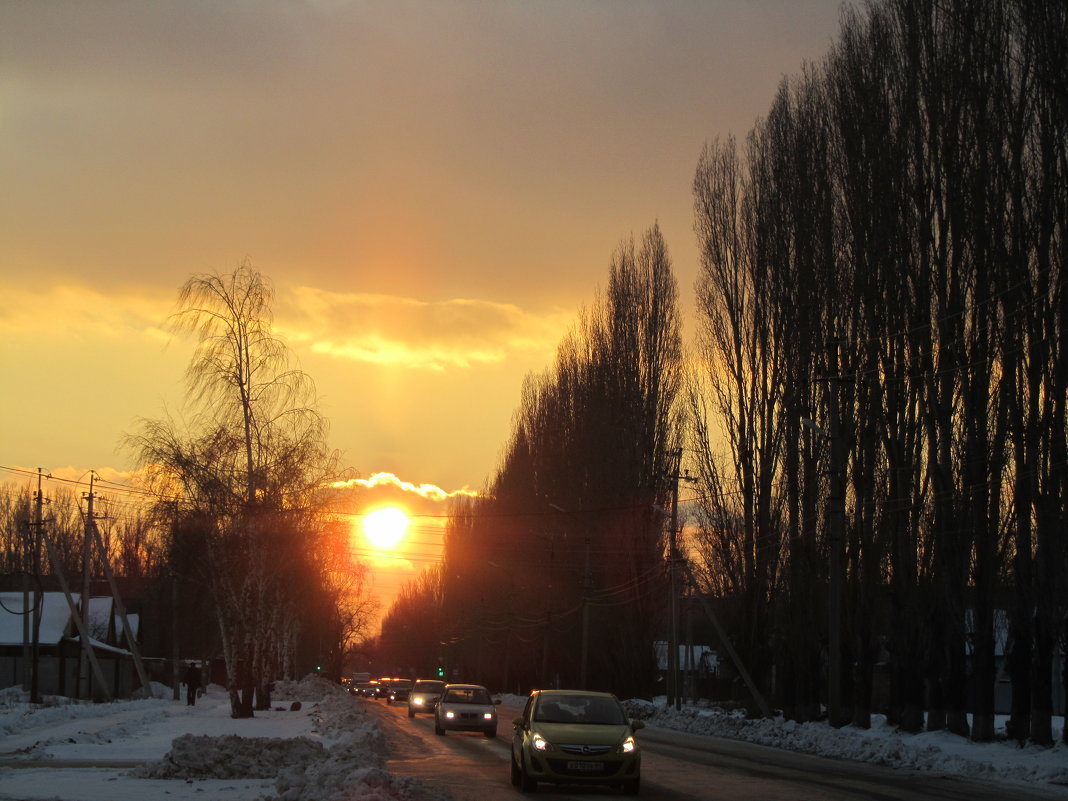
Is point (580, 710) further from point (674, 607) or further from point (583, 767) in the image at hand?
point (674, 607)

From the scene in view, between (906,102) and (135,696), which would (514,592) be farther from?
(906,102)

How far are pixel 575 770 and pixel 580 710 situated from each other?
1.53m

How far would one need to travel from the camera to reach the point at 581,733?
1716 cm

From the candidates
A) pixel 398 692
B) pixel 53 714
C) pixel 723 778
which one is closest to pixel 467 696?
pixel 53 714

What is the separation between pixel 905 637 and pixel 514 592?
138 ft

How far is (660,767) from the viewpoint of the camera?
73.3 ft

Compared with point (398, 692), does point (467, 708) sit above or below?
above

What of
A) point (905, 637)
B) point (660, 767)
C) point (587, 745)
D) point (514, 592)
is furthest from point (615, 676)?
point (587, 745)

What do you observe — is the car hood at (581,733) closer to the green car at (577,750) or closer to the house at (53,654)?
the green car at (577,750)

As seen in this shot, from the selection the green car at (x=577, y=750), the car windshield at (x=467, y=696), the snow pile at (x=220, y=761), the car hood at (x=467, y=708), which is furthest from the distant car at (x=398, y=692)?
the green car at (x=577, y=750)

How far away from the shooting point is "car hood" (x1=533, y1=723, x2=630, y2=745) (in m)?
16.9

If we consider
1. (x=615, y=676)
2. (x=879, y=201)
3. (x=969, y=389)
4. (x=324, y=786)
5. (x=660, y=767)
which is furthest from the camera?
(x=615, y=676)

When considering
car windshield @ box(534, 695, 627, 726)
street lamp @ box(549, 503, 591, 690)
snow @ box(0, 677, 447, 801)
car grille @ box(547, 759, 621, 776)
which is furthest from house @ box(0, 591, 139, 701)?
car grille @ box(547, 759, 621, 776)

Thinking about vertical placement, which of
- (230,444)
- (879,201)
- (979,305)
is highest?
(879,201)
